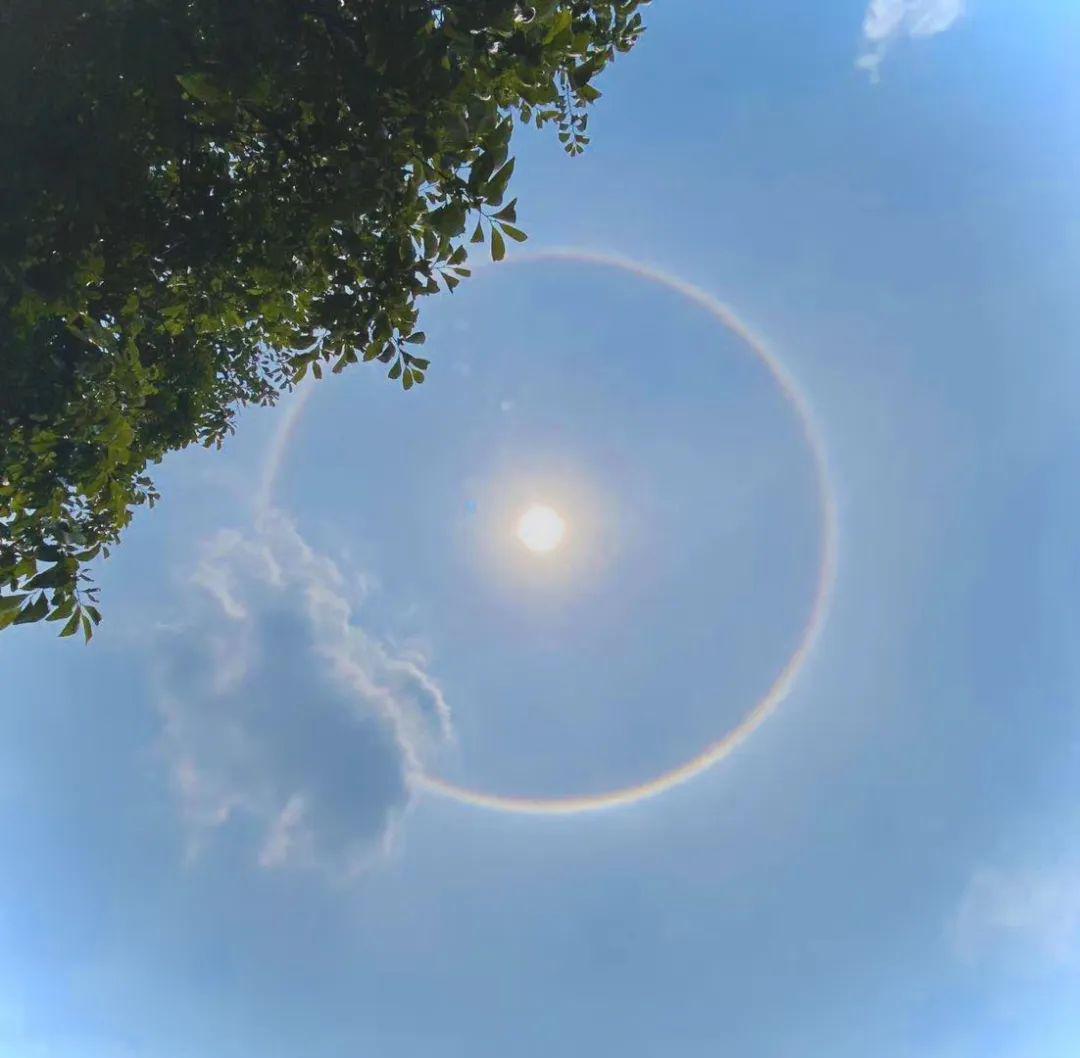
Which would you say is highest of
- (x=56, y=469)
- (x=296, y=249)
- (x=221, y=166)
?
(x=221, y=166)

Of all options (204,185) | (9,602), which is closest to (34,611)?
(9,602)

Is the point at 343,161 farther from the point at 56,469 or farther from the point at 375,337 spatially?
the point at 56,469

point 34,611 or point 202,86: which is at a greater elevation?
point 202,86

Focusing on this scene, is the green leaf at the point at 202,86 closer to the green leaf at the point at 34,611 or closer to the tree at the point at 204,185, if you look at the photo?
the tree at the point at 204,185

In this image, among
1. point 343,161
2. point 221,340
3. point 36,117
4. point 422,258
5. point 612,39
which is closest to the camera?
point 36,117

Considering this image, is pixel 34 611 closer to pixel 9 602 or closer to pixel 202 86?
pixel 9 602

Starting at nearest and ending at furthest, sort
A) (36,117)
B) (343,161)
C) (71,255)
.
Answer: (36,117)
(71,255)
(343,161)

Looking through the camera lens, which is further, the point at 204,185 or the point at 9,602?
the point at 204,185

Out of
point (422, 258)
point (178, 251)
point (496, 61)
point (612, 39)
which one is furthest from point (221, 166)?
point (612, 39)

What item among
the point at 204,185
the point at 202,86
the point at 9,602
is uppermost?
the point at 204,185

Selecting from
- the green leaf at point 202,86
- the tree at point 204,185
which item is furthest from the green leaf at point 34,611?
the green leaf at point 202,86
